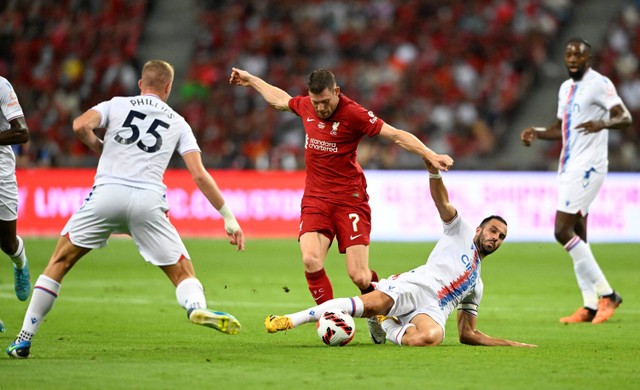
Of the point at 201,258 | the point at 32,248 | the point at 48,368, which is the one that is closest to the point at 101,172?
the point at 48,368

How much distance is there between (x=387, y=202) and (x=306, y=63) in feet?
24.1

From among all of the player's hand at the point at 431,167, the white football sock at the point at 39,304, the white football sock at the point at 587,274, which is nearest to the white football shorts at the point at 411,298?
the player's hand at the point at 431,167

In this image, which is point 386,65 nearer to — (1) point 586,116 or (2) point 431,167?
(1) point 586,116

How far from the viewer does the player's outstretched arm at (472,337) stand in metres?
9.00

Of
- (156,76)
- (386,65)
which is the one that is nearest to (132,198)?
(156,76)

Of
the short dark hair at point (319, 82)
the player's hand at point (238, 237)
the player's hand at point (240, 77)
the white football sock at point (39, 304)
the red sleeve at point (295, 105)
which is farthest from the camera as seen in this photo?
the player's hand at point (240, 77)

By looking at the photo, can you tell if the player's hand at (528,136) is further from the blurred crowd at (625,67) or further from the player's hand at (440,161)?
the blurred crowd at (625,67)

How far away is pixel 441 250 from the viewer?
9.32 meters

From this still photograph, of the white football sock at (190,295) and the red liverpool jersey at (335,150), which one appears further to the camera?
the red liverpool jersey at (335,150)

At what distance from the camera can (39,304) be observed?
8.03m

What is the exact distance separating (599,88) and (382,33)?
17.7 metres

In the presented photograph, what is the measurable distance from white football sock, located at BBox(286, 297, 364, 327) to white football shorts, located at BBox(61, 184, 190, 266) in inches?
45.0

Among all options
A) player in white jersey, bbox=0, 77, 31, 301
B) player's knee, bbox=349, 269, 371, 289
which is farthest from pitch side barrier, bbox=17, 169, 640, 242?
player's knee, bbox=349, 269, 371, 289

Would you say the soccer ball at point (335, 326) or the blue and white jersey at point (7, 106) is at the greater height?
the blue and white jersey at point (7, 106)
